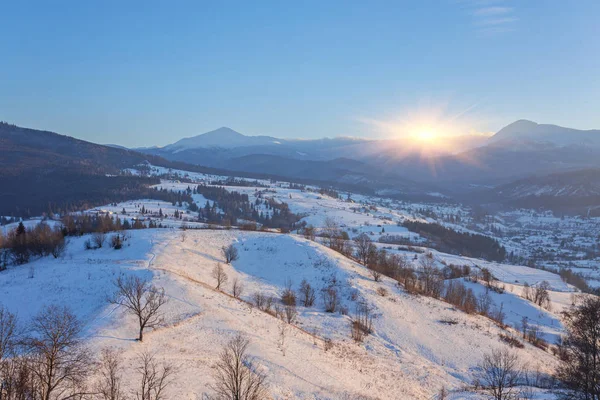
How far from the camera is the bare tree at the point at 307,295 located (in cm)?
6446

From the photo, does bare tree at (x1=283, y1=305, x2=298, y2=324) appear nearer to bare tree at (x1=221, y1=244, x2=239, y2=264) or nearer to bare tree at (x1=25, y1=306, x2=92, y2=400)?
bare tree at (x1=25, y1=306, x2=92, y2=400)

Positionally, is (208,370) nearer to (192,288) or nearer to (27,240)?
(192,288)

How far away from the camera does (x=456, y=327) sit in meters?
60.0

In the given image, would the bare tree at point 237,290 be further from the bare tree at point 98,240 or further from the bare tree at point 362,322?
the bare tree at point 98,240

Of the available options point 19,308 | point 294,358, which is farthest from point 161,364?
point 19,308

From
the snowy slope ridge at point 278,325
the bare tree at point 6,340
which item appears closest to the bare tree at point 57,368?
the bare tree at point 6,340

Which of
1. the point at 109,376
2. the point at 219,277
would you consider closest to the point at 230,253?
the point at 219,277

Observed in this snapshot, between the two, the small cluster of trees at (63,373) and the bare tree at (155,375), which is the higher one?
the small cluster of trees at (63,373)

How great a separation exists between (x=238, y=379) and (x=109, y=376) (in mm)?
9783

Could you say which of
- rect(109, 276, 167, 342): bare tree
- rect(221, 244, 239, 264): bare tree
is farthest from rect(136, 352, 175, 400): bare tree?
rect(221, 244, 239, 264): bare tree

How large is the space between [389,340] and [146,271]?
39.5 metres

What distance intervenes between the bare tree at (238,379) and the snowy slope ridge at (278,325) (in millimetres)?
1166

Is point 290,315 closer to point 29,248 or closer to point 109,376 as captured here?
point 109,376

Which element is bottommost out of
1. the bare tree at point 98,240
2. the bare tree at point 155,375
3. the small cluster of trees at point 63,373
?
the bare tree at point 98,240
